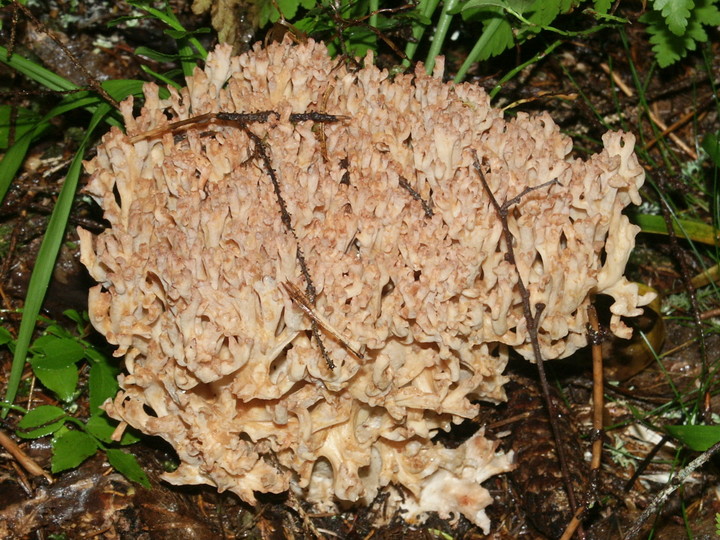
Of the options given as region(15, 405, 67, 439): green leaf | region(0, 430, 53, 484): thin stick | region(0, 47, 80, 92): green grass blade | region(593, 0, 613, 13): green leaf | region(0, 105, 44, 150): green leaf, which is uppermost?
region(593, 0, 613, 13): green leaf

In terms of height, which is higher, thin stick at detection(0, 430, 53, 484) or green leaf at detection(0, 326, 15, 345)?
green leaf at detection(0, 326, 15, 345)

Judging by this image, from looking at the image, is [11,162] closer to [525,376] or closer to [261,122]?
[261,122]

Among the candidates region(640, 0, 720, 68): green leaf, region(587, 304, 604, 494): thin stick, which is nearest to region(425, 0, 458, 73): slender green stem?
region(640, 0, 720, 68): green leaf

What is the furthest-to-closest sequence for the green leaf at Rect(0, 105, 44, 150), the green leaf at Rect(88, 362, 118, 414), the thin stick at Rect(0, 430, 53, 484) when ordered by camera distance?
1. the green leaf at Rect(0, 105, 44, 150)
2. the green leaf at Rect(88, 362, 118, 414)
3. the thin stick at Rect(0, 430, 53, 484)

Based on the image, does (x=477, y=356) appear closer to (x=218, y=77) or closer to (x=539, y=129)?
(x=539, y=129)

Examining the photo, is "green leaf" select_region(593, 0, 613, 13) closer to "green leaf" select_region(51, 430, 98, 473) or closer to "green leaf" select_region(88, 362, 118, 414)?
"green leaf" select_region(88, 362, 118, 414)

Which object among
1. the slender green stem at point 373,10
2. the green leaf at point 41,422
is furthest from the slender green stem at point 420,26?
the green leaf at point 41,422

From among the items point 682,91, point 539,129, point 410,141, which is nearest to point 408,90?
point 410,141
